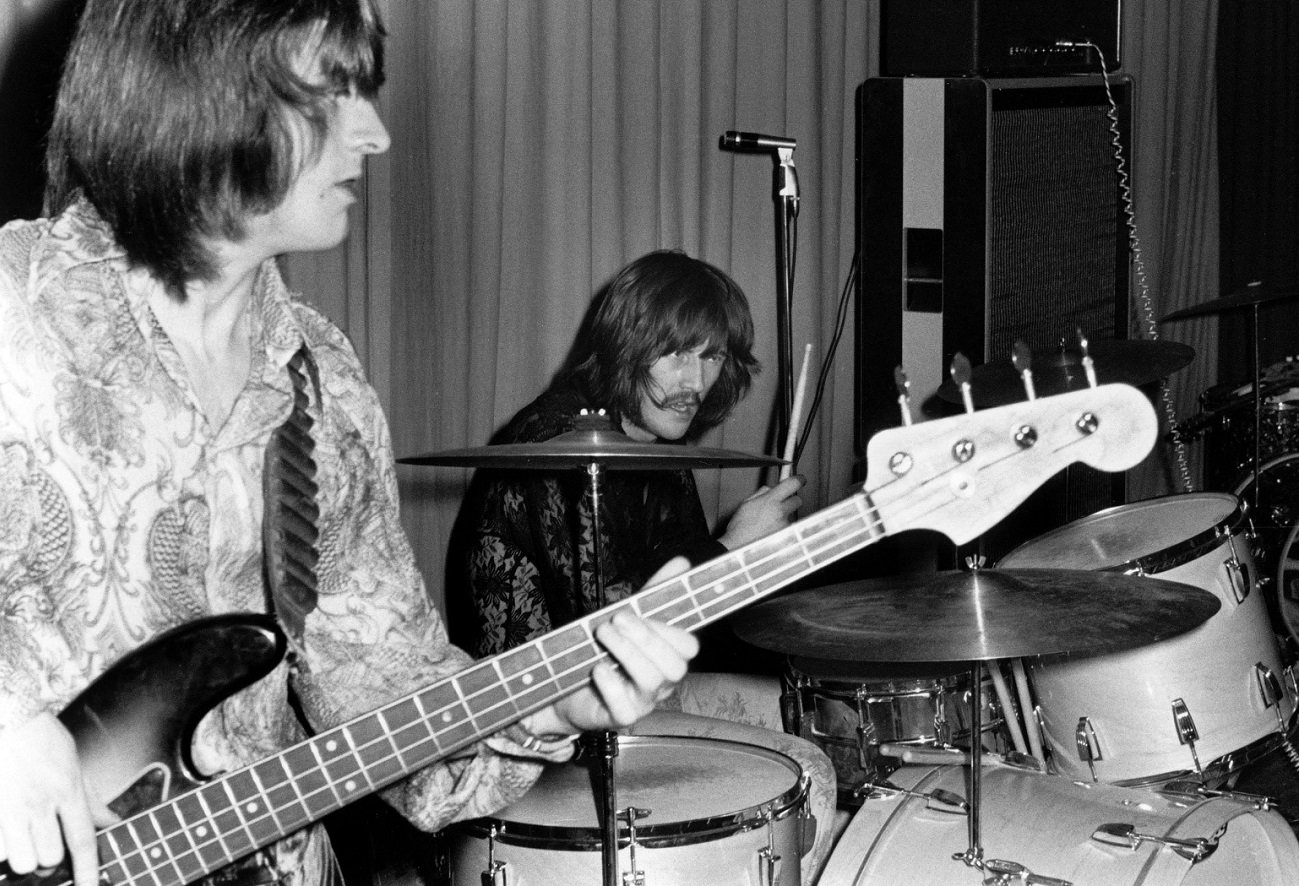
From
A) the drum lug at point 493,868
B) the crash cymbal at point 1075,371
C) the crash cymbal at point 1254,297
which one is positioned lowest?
the drum lug at point 493,868

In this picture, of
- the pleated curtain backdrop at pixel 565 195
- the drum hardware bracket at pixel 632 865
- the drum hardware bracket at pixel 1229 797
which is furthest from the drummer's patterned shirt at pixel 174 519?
the pleated curtain backdrop at pixel 565 195

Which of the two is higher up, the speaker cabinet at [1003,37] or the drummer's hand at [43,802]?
the speaker cabinet at [1003,37]

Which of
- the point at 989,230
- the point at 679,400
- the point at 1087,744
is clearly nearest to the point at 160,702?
the point at 1087,744

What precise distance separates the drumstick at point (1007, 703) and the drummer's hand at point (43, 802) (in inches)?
69.3

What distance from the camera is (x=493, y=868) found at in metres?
1.92

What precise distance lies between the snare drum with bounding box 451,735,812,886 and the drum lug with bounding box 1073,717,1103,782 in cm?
63

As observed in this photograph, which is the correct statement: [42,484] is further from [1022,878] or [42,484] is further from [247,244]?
[1022,878]

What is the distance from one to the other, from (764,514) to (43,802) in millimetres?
1709

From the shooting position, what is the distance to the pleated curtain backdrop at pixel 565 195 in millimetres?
3406

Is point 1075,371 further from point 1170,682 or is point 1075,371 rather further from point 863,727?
point 863,727

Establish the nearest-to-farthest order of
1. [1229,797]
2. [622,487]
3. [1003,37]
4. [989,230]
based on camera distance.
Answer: [1229,797] < [622,487] < [989,230] < [1003,37]

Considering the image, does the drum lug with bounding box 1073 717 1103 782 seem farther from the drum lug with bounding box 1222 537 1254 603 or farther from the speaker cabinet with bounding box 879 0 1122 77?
the speaker cabinet with bounding box 879 0 1122 77

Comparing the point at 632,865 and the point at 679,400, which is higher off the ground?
the point at 679,400

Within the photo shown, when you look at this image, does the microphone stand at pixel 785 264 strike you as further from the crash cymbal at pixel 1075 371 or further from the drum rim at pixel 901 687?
the drum rim at pixel 901 687
